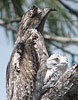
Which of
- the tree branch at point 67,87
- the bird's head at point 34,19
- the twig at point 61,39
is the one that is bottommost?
the twig at point 61,39

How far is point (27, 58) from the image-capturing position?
5027mm

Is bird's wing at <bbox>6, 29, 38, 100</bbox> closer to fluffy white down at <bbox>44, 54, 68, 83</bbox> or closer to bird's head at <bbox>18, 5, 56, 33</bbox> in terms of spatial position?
fluffy white down at <bbox>44, 54, 68, 83</bbox>

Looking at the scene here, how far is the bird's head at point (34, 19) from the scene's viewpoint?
548 cm

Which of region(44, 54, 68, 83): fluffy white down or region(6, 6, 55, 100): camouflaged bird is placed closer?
region(6, 6, 55, 100): camouflaged bird

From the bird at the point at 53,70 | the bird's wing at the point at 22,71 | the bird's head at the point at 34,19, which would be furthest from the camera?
the bird's head at the point at 34,19

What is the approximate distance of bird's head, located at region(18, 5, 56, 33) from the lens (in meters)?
5.48

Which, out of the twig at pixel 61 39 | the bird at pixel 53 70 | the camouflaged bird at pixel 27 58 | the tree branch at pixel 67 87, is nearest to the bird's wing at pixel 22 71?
the camouflaged bird at pixel 27 58

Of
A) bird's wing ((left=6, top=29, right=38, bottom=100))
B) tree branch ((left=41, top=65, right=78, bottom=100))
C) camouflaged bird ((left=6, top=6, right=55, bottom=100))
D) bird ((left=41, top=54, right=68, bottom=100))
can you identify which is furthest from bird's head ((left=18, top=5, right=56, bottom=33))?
tree branch ((left=41, top=65, right=78, bottom=100))

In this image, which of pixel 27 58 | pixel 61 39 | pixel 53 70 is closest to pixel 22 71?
pixel 27 58

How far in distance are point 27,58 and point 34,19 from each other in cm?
76

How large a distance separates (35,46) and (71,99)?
95 cm

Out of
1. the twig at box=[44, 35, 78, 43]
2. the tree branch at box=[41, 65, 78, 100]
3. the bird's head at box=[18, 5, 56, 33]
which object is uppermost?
the bird's head at box=[18, 5, 56, 33]

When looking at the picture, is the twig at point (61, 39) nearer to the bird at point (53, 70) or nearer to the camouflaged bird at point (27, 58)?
the camouflaged bird at point (27, 58)

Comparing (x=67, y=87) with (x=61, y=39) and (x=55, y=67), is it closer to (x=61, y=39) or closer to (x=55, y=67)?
(x=55, y=67)
